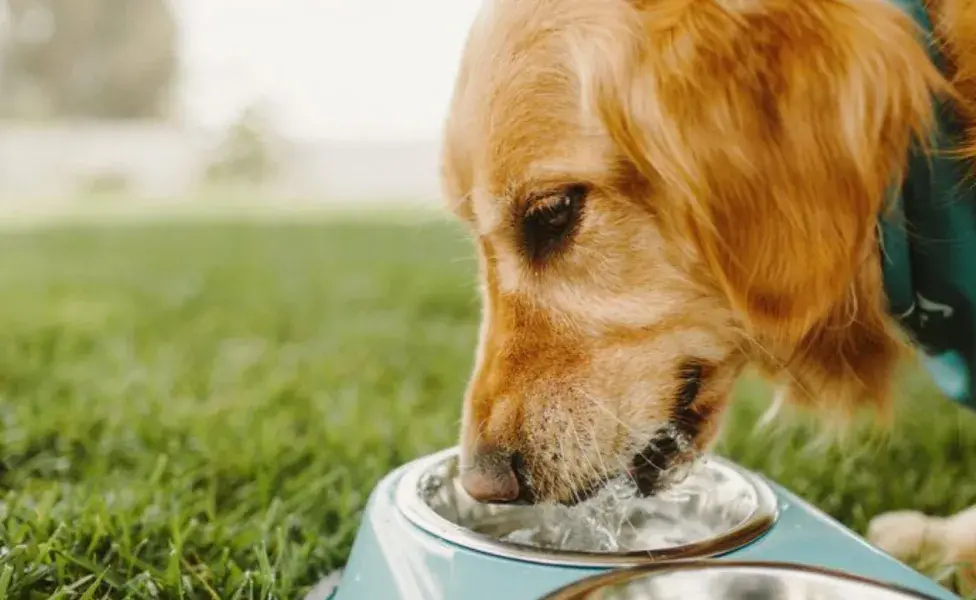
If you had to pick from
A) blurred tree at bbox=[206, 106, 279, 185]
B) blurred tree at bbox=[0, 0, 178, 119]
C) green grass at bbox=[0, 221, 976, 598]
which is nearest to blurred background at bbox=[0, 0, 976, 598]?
green grass at bbox=[0, 221, 976, 598]

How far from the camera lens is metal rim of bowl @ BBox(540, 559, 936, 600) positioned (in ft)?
2.47

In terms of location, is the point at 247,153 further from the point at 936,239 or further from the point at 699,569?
the point at 699,569

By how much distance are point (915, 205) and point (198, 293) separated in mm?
2601

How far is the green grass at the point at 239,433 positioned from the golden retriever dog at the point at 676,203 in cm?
24

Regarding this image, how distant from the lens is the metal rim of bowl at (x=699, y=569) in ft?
2.47

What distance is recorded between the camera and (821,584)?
30.7 inches

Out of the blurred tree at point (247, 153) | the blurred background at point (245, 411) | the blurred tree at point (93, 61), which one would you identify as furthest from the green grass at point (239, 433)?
the blurred tree at point (93, 61)

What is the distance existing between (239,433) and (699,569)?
1032mm

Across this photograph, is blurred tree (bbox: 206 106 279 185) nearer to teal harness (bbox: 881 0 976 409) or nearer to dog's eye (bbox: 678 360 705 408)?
dog's eye (bbox: 678 360 705 408)

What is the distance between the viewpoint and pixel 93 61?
11.2 m

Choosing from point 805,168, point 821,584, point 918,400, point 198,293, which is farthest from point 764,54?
point 198,293

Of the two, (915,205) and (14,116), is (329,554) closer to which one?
(915,205)

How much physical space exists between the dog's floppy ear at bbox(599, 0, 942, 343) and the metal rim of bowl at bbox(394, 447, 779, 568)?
223 mm

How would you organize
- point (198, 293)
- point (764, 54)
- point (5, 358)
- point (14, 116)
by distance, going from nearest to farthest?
point (764, 54) < point (5, 358) < point (198, 293) < point (14, 116)
